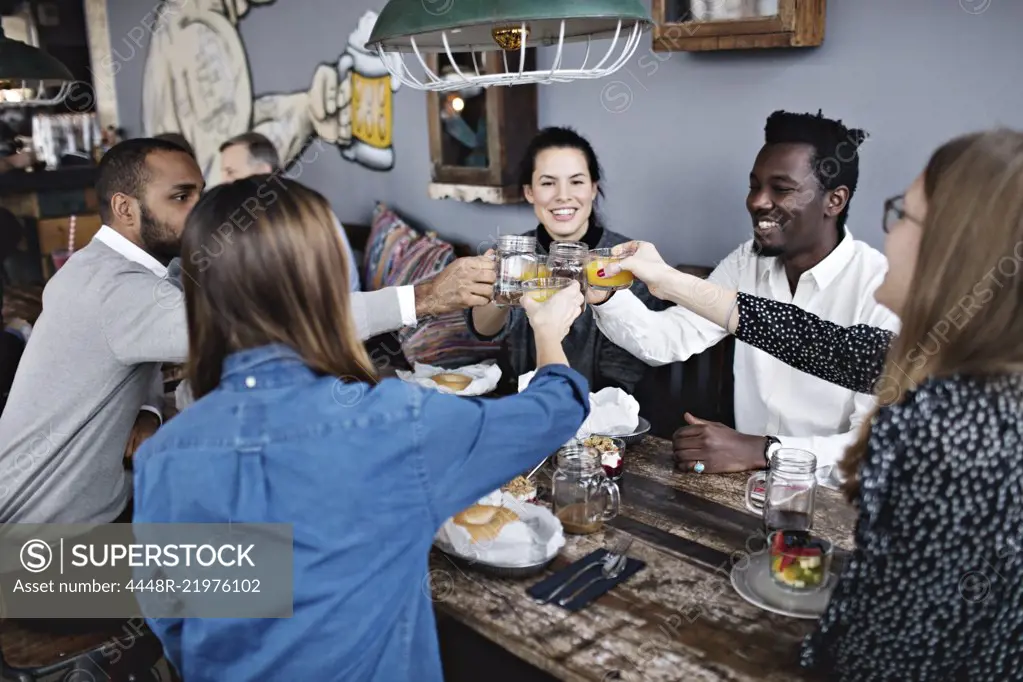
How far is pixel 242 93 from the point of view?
528cm

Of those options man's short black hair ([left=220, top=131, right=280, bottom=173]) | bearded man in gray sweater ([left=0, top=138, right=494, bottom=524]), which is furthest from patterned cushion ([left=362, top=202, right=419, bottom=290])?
bearded man in gray sweater ([left=0, top=138, right=494, bottom=524])

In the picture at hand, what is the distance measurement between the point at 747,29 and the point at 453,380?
54.8 inches

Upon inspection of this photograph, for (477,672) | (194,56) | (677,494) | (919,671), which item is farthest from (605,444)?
(194,56)

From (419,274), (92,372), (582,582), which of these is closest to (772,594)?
(582,582)

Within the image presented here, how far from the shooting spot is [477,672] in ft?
6.03

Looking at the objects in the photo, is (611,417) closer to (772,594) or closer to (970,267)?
(772,594)

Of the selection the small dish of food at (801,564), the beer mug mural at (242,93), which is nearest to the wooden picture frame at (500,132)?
the beer mug mural at (242,93)

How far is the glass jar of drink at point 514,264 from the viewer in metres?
1.89

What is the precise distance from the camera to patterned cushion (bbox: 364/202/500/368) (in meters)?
3.58

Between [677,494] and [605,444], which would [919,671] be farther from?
[605,444]

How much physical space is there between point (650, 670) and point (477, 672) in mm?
715

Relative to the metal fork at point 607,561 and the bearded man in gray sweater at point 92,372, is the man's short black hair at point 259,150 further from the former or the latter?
the metal fork at point 607,561

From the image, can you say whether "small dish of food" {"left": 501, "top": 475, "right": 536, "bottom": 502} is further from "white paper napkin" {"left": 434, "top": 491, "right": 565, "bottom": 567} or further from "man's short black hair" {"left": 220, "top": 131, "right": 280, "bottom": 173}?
"man's short black hair" {"left": 220, "top": 131, "right": 280, "bottom": 173}

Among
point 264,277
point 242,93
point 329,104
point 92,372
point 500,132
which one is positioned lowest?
point 92,372
